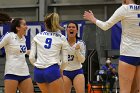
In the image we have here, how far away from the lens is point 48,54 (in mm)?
Result: 4414

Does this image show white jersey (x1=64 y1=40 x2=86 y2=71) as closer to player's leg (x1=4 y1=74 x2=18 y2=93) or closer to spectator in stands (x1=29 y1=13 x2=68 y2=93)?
Answer: player's leg (x1=4 y1=74 x2=18 y2=93)

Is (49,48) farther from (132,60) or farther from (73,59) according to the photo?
(73,59)

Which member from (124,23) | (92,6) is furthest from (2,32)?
(124,23)

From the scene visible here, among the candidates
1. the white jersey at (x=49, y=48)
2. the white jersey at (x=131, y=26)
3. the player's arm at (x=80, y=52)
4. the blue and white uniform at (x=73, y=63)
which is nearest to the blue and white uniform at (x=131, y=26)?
the white jersey at (x=131, y=26)

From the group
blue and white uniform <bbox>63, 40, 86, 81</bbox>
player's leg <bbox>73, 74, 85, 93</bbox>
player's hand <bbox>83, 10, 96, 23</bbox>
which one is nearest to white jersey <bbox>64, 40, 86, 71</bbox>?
blue and white uniform <bbox>63, 40, 86, 81</bbox>

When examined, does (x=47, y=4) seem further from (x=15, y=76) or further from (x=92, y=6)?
(x=15, y=76)

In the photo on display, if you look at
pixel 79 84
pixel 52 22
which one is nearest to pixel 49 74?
pixel 52 22

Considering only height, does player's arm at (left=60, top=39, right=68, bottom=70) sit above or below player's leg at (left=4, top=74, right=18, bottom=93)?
above

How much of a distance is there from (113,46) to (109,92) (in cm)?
190

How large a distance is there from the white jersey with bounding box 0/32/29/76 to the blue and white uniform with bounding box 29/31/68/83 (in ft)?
3.41

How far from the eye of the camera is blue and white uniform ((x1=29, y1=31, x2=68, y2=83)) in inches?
171

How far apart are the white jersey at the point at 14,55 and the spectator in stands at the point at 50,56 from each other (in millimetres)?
979

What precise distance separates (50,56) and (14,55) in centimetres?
128

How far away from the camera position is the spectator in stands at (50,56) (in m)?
4.37
